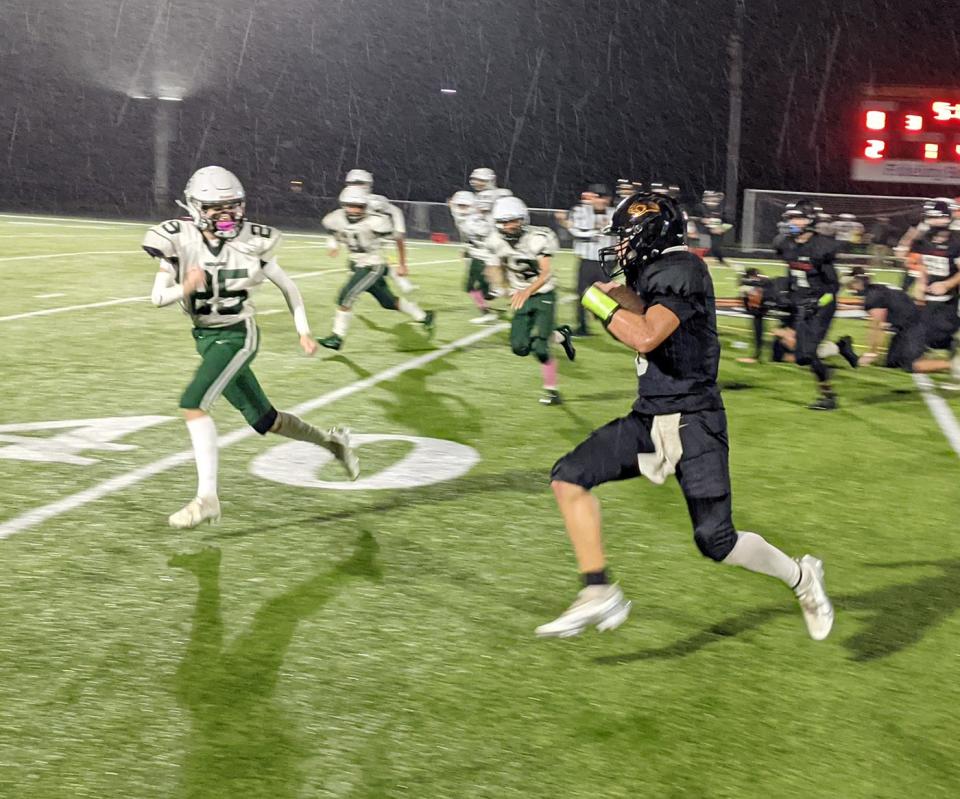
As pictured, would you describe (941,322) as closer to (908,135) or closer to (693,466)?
(693,466)

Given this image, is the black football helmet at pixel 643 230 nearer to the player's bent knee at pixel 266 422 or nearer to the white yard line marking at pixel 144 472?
the player's bent knee at pixel 266 422

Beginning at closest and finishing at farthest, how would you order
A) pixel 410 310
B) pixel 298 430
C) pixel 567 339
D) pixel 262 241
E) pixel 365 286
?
pixel 262 241 → pixel 298 430 → pixel 567 339 → pixel 365 286 → pixel 410 310

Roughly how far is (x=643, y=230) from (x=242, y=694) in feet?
7.57

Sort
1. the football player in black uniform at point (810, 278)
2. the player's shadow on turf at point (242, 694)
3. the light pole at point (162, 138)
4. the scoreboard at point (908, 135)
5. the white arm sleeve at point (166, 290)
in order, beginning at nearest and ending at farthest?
the player's shadow on turf at point (242, 694) < the white arm sleeve at point (166, 290) < the football player in black uniform at point (810, 278) < the scoreboard at point (908, 135) < the light pole at point (162, 138)

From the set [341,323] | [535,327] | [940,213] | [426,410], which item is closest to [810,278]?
[940,213]

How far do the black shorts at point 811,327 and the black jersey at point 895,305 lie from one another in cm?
166

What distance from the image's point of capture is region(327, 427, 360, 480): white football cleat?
7168mm

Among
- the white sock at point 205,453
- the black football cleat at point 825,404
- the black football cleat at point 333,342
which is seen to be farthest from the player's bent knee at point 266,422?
the black football cleat at point 333,342

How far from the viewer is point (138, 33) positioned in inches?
1645

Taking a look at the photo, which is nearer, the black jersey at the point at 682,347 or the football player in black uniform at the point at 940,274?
the black jersey at the point at 682,347

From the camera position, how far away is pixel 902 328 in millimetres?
13219

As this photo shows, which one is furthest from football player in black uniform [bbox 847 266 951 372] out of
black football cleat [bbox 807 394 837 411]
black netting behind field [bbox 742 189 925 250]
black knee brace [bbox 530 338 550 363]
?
black netting behind field [bbox 742 189 925 250]

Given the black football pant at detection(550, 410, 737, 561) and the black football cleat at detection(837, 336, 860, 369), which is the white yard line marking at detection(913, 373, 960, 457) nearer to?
the black football cleat at detection(837, 336, 860, 369)

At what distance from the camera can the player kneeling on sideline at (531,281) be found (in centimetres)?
1056
